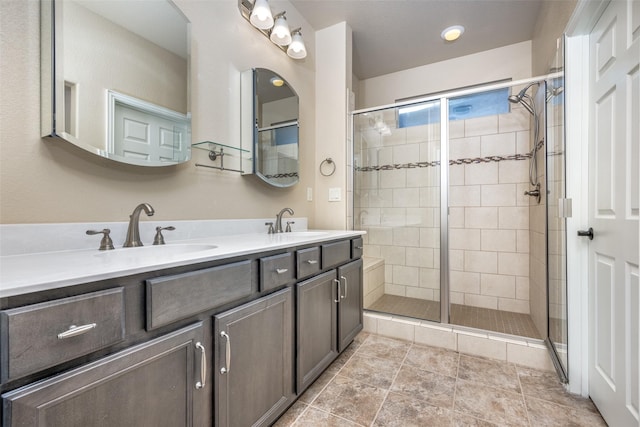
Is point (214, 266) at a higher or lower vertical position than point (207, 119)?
lower

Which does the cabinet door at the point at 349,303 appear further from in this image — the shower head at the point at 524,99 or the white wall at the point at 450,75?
the white wall at the point at 450,75

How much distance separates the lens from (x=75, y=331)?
0.61 metres

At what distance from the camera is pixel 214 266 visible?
37.4 inches

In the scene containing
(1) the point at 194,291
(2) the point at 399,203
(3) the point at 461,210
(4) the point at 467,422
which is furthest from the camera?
(3) the point at 461,210

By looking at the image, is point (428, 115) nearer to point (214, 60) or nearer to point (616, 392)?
point (214, 60)

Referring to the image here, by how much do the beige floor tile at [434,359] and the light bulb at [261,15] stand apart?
2.45m

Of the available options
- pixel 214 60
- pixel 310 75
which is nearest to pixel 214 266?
pixel 214 60

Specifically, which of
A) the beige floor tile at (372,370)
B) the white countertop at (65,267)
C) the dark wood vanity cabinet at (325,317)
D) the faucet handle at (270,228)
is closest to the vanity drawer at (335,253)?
the dark wood vanity cabinet at (325,317)

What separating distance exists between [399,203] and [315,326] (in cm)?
163

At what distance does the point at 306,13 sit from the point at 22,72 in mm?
2098

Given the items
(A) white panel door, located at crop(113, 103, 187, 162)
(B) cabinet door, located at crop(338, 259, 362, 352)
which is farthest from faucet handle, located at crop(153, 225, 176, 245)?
Answer: (B) cabinet door, located at crop(338, 259, 362, 352)

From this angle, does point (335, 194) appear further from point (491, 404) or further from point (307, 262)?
point (491, 404)

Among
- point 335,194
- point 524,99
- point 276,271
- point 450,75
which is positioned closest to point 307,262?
point 276,271

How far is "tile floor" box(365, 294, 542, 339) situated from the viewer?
2.21 metres
